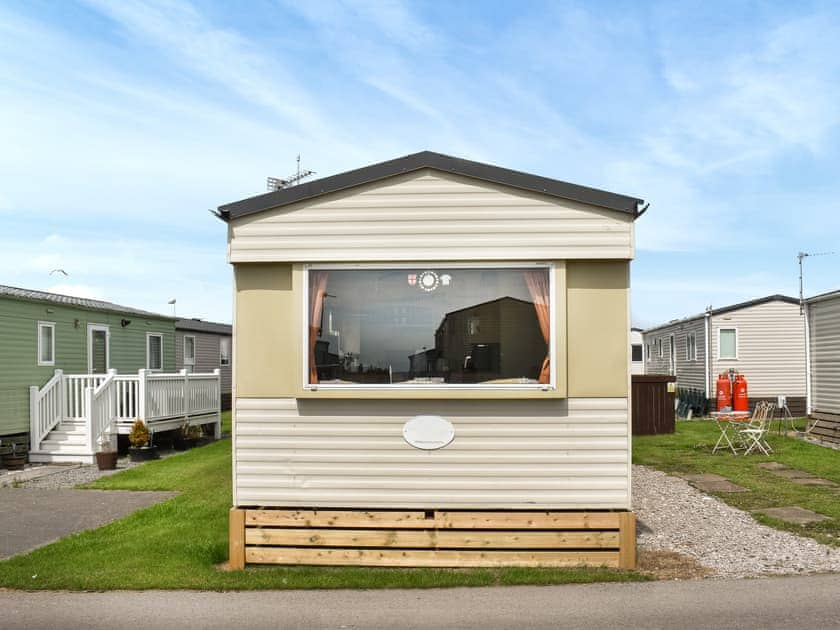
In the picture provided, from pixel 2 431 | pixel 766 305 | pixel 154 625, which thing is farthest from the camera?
pixel 766 305

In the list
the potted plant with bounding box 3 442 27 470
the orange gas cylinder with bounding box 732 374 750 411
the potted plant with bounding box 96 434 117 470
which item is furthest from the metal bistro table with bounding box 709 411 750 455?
the potted plant with bounding box 3 442 27 470

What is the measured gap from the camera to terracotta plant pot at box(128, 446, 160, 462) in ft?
49.6

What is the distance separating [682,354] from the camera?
27.2m

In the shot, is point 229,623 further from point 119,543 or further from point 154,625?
point 119,543

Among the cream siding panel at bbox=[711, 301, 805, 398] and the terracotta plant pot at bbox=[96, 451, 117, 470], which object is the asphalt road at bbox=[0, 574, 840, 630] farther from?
the cream siding panel at bbox=[711, 301, 805, 398]

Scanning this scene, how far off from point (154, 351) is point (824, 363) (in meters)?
16.2

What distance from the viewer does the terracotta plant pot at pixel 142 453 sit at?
595 inches

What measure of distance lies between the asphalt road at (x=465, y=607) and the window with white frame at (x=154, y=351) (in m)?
14.7

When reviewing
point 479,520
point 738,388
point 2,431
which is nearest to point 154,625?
point 479,520

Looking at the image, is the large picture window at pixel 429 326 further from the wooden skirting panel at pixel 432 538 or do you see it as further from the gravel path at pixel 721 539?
the gravel path at pixel 721 539

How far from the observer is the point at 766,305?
2436 cm

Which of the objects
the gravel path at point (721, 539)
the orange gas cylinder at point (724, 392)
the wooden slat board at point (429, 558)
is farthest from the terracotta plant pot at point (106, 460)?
the orange gas cylinder at point (724, 392)

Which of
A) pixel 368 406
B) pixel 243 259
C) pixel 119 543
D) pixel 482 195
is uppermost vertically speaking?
pixel 482 195

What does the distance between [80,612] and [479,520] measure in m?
3.00
